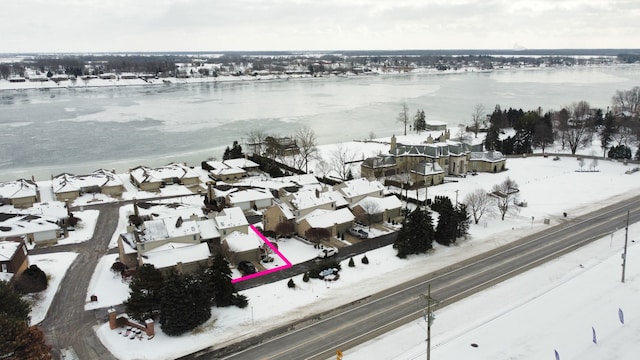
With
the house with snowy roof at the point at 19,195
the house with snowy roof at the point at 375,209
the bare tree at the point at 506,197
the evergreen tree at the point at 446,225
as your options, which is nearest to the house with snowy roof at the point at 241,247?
the house with snowy roof at the point at 375,209

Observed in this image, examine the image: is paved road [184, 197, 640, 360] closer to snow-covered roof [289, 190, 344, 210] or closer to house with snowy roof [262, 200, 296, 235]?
house with snowy roof [262, 200, 296, 235]

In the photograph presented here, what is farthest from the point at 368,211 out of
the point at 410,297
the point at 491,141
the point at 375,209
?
the point at 491,141

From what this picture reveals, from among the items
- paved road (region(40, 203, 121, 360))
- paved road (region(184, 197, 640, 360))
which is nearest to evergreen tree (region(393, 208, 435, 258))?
paved road (region(184, 197, 640, 360))

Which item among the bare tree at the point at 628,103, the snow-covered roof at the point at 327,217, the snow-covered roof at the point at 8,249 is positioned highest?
the bare tree at the point at 628,103

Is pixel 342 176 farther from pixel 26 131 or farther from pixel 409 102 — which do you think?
pixel 409 102

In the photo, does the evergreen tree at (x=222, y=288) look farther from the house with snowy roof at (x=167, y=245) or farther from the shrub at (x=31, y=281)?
the shrub at (x=31, y=281)

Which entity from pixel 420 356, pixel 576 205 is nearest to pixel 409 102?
pixel 576 205
